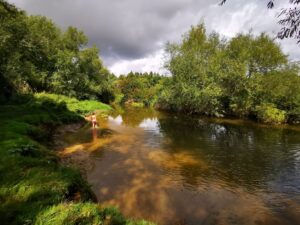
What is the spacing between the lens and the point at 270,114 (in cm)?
2775

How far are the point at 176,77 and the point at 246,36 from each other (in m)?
11.0

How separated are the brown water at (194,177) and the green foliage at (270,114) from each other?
432 inches

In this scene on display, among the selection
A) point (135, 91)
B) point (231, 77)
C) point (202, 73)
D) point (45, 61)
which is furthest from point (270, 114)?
point (135, 91)

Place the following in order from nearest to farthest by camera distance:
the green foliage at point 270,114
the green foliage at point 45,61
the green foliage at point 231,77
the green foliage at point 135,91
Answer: the green foliage at point 45,61 → the green foliage at point 270,114 → the green foliage at point 231,77 → the green foliage at point 135,91

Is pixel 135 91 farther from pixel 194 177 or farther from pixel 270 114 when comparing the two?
pixel 194 177

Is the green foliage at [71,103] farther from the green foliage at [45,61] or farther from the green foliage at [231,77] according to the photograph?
the green foliage at [231,77]


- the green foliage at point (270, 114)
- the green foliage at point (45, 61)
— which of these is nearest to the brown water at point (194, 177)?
the green foliage at point (45, 61)

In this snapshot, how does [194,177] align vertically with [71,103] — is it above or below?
below

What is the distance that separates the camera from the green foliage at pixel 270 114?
91.1 feet

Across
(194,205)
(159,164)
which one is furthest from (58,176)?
(159,164)

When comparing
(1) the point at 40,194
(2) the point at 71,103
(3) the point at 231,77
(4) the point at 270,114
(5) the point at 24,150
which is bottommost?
(1) the point at 40,194

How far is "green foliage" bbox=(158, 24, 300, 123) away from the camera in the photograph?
2967 centimetres

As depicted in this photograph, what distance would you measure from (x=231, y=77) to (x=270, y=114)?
697cm

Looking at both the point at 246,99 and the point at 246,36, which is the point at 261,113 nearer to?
the point at 246,99
